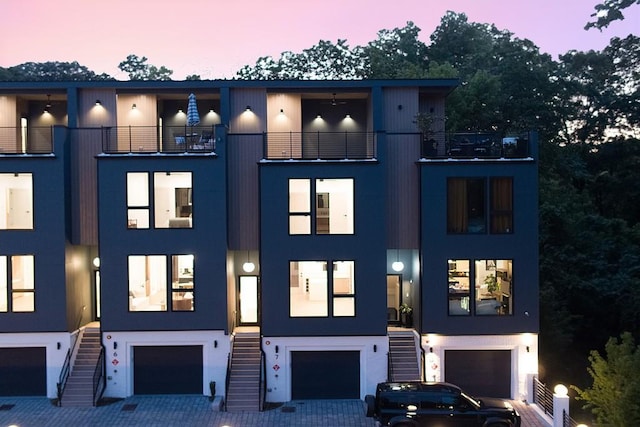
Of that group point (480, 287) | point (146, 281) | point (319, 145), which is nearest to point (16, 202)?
point (146, 281)

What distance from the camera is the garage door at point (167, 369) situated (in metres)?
18.2

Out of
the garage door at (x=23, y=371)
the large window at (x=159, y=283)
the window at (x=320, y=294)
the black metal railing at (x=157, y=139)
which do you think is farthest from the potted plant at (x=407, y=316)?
the garage door at (x=23, y=371)

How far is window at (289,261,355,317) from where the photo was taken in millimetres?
17984

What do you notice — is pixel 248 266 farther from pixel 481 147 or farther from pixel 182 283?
pixel 481 147

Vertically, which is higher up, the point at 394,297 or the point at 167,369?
the point at 394,297

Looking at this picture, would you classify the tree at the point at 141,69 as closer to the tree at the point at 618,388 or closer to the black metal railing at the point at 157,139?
the black metal railing at the point at 157,139

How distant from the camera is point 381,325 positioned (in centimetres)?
1794

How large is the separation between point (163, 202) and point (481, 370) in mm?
11575

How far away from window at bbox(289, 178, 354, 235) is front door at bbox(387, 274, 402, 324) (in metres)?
3.56

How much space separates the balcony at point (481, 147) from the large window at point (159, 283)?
8634 millimetres

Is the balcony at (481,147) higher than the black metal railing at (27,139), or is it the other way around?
the black metal railing at (27,139)

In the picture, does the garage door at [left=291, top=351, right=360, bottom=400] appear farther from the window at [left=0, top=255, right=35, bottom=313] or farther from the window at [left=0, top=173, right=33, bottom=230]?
the window at [left=0, top=173, right=33, bottom=230]

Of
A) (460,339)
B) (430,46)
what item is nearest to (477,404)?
(460,339)

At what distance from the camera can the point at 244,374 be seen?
17859 millimetres
